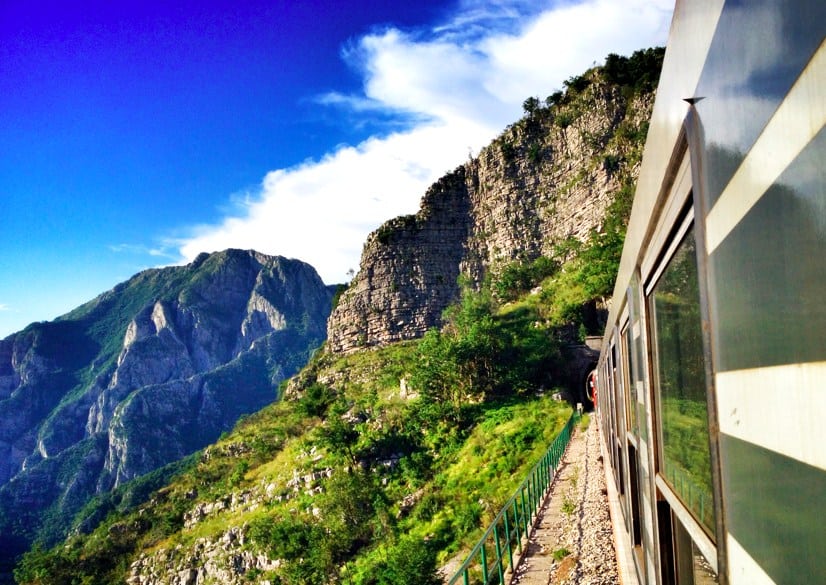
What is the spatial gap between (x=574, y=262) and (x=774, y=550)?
125 ft

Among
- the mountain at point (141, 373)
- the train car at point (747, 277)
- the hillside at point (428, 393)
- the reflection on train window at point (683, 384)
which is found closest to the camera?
the train car at point (747, 277)

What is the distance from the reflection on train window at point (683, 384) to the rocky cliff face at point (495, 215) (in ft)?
123

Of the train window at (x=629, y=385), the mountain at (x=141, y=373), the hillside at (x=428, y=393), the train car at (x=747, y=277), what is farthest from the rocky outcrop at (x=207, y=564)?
the mountain at (x=141, y=373)

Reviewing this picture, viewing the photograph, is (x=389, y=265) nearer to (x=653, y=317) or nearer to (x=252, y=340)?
(x=653, y=317)

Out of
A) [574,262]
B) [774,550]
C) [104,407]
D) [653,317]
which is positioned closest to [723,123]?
[774,550]

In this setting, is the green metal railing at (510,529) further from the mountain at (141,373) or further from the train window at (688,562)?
the mountain at (141,373)

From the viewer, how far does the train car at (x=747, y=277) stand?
741 mm

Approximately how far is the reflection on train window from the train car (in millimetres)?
10

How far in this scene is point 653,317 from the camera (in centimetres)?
227

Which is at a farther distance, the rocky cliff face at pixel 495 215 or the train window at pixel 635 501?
the rocky cliff face at pixel 495 215

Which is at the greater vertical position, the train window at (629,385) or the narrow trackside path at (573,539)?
the train window at (629,385)

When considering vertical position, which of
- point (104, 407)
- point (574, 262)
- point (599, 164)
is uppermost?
point (599, 164)

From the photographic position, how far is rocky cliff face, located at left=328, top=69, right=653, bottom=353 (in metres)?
39.6

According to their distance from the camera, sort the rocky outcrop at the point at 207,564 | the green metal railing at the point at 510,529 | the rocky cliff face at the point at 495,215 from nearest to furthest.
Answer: the green metal railing at the point at 510,529, the rocky outcrop at the point at 207,564, the rocky cliff face at the point at 495,215
